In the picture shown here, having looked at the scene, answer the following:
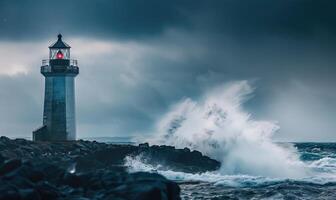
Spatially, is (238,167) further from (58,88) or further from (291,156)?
(58,88)

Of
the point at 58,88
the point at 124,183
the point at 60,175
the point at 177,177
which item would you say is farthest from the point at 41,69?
the point at 124,183

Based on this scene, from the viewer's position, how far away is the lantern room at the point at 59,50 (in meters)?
36.2

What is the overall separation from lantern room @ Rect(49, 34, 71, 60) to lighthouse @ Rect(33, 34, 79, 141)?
7 cm

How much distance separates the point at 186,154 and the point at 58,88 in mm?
8747

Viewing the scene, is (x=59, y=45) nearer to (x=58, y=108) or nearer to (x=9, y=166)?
(x=58, y=108)

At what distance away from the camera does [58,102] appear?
34781 millimetres

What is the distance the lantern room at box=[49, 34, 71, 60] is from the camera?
119ft

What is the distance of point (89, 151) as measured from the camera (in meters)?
32.8

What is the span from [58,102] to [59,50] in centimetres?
366

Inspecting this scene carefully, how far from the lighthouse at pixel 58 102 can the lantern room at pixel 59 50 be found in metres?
0.07

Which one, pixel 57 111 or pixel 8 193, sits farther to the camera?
pixel 57 111

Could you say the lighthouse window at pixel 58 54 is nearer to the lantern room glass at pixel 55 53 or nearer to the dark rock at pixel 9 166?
the lantern room glass at pixel 55 53

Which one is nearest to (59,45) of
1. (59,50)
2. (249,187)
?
(59,50)

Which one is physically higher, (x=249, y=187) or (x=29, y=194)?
(x=249, y=187)
